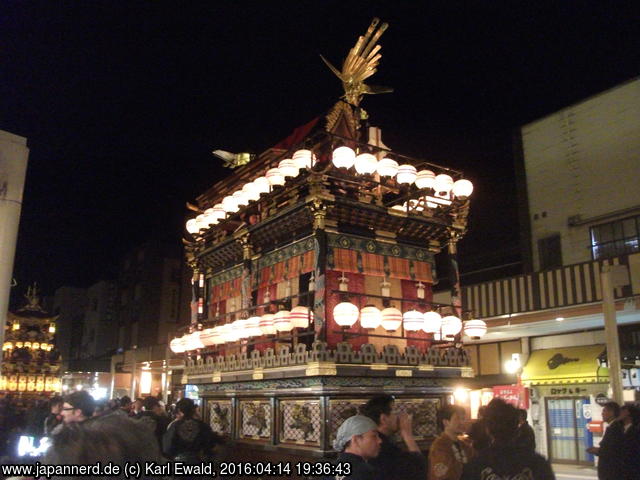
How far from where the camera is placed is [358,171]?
12375 millimetres

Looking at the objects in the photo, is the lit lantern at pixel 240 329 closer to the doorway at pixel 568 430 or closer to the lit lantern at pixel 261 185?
the lit lantern at pixel 261 185

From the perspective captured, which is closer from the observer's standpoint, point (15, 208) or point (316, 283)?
point (15, 208)

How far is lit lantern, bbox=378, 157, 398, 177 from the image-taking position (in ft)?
42.2

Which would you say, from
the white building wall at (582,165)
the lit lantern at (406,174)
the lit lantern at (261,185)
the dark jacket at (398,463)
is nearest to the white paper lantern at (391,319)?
the lit lantern at (406,174)

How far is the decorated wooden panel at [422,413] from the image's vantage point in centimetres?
1138

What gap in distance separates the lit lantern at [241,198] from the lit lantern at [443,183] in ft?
15.5

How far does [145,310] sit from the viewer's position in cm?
4559

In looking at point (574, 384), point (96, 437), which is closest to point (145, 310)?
point (574, 384)

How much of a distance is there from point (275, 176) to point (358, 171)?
81.0 inches

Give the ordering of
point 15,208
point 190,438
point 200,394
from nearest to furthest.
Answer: point 15,208
point 190,438
point 200,394

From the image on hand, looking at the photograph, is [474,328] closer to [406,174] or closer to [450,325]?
[450,325]

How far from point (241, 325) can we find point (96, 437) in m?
10.0

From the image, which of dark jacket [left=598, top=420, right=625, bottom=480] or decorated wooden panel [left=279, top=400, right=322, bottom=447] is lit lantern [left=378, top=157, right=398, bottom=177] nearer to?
decorated wooden panel [left=279, top=400, right=322, bottom=447]

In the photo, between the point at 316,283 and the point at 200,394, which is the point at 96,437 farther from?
the point at 200,394
